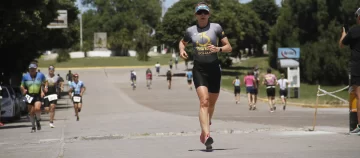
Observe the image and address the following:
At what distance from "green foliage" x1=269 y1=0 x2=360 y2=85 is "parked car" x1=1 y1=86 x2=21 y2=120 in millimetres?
40794

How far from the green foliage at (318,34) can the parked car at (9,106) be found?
40.8 meters

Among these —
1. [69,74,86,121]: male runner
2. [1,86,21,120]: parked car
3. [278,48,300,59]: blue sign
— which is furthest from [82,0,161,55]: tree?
[69,74,86,121]: male runner

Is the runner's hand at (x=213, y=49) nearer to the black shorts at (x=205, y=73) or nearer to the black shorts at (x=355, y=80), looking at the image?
the black shorts at (x=205, y=73)

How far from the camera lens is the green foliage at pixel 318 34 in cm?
6400

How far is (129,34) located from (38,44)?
302 ft

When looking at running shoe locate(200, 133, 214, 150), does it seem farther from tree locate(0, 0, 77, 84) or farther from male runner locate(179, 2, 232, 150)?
tree locate(0, 0, 77, 84)

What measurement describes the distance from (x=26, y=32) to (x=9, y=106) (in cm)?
729

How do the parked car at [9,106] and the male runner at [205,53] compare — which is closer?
the male runner at [205,53]

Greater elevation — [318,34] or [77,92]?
[318,34]

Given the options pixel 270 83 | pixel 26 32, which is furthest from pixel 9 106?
pixel 270 83

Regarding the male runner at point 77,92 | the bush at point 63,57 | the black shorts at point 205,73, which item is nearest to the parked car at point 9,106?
the male runner at point 77,92

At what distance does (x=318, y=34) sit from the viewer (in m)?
68.4

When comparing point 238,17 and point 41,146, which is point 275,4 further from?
point 41,146

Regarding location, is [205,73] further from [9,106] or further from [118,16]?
[118,16]
